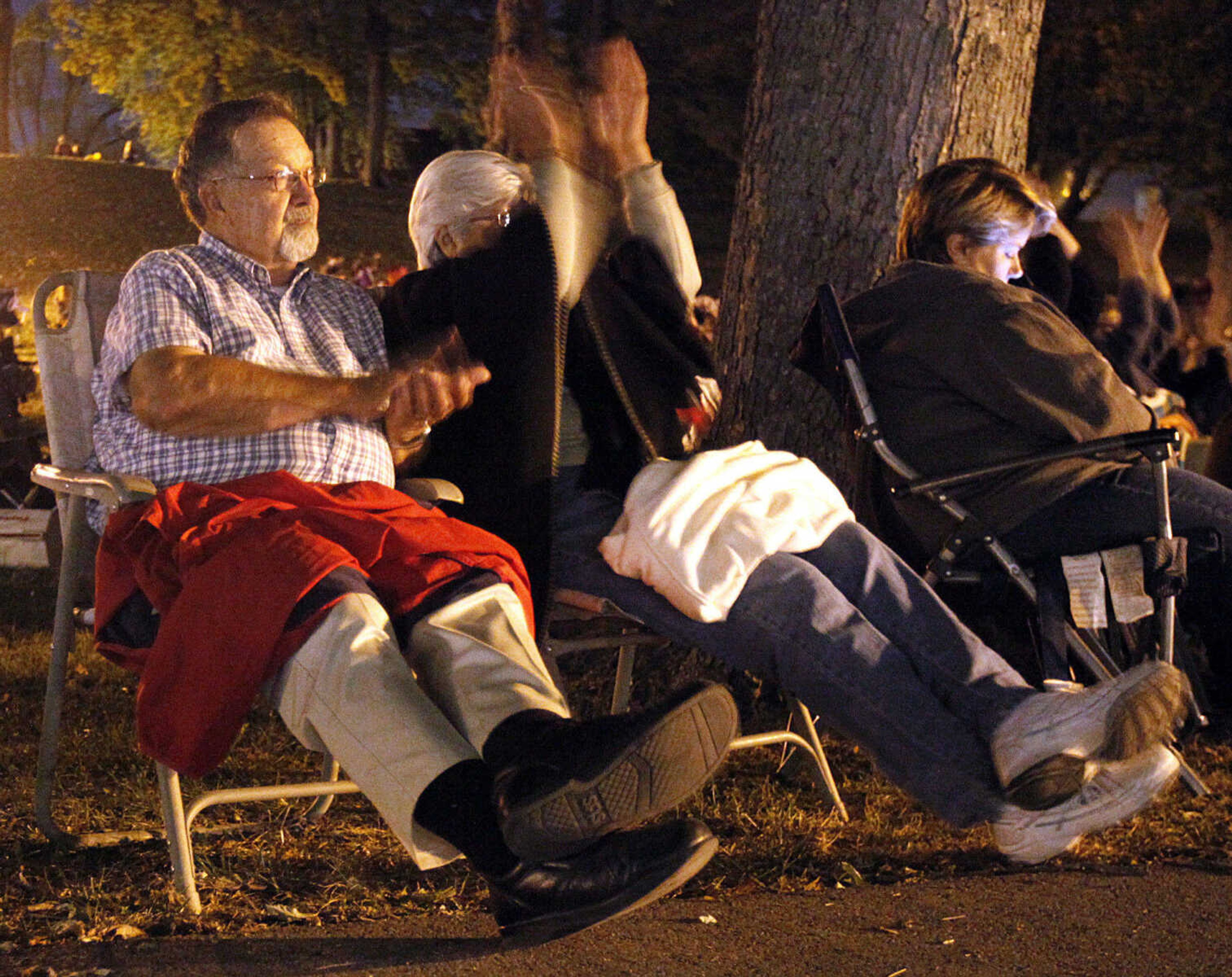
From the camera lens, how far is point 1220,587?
3506mm

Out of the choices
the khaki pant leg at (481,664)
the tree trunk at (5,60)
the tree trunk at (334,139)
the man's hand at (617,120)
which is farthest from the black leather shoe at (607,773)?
the tree trunk at (334,139)

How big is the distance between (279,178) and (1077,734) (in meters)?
1.95

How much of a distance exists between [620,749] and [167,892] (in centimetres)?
127

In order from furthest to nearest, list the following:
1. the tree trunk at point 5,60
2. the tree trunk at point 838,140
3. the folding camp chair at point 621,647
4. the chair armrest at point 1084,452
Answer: the tree trunk at point 5,60, the tree trunk at point 838,140, the chair armrest at point 1084,452, the folding camp chair at point 621,647

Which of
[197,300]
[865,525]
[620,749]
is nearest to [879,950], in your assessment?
[620,749]

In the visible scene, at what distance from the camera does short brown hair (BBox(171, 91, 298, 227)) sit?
296 centimetres

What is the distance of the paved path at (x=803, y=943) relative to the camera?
254cm

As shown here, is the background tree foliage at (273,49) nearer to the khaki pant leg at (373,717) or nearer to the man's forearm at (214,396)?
the man's forearm at (214,396)

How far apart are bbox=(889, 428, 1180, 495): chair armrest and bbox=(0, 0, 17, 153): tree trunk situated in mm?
8453

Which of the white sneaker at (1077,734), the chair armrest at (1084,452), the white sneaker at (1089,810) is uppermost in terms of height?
the chair armrest at (1084,452)

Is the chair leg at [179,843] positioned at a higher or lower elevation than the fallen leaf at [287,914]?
higher

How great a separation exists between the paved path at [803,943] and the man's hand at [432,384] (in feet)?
3.36

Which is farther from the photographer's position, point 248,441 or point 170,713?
point 248,441

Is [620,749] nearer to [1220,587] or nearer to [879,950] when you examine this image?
[879,950]
